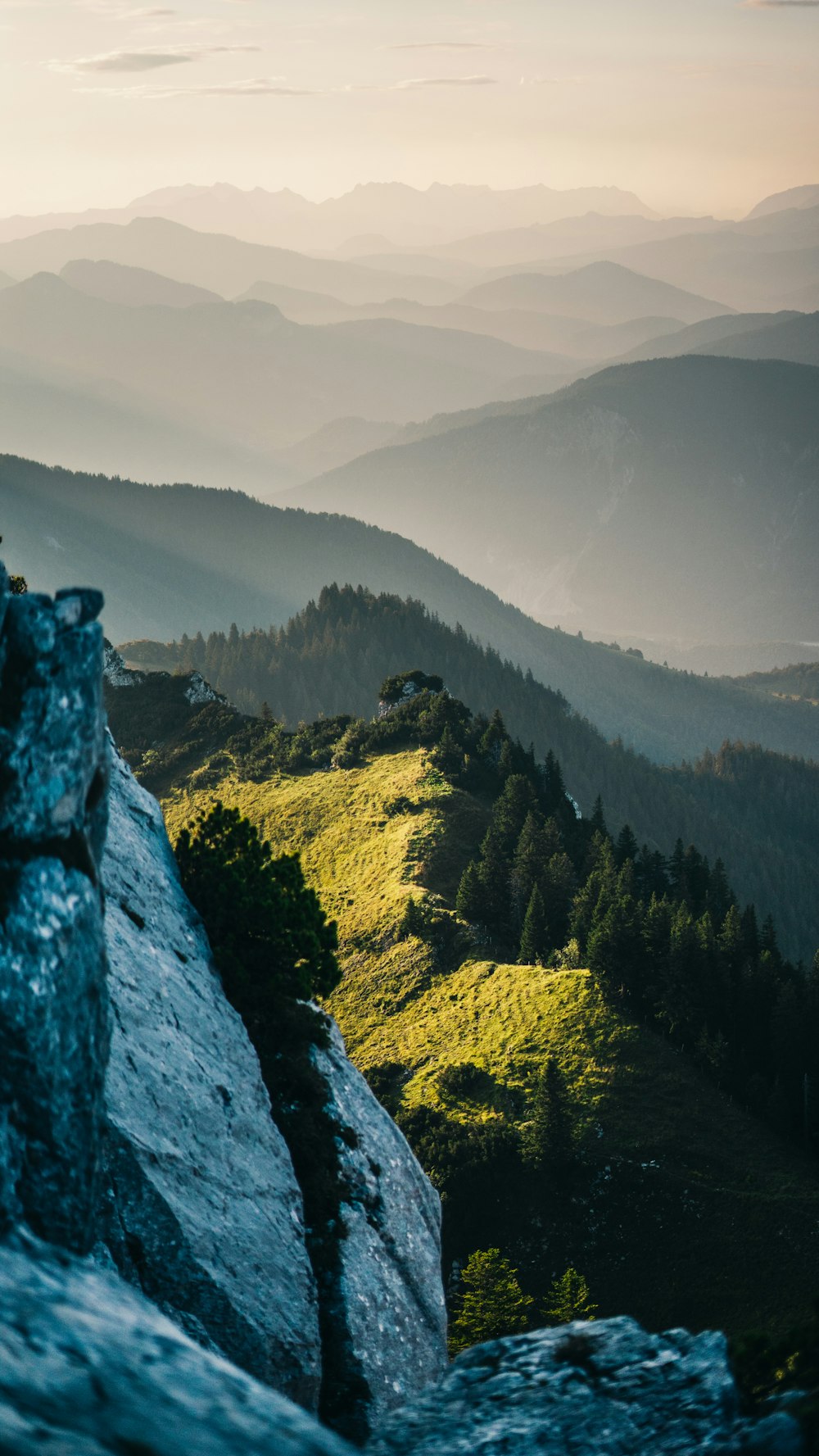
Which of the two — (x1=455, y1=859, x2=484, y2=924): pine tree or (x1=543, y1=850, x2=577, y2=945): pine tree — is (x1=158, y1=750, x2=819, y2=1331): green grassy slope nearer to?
(x1=455, y1=859, x2=484, y2=924): pine tree

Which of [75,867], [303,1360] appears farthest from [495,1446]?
[75,867]

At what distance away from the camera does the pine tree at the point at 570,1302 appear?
45781 mm

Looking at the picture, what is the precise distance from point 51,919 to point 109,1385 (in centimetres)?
682

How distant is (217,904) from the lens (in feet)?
118

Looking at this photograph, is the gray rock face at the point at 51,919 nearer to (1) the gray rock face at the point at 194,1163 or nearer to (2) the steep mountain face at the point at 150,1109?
(2) the steep mountain face at the point at 150,1109

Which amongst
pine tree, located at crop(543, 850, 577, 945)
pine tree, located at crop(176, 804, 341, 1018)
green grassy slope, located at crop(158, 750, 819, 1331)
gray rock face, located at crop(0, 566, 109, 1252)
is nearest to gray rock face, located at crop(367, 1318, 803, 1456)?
gray rock face, located at crop(0, 566, 109, 1252)

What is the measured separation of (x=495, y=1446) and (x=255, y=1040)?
15.6m

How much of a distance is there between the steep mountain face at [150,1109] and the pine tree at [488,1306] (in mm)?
10935

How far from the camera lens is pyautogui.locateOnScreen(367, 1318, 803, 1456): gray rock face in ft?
63.0

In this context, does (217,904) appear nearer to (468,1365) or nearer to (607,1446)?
(468,1365)

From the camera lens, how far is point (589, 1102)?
5994 centimetres

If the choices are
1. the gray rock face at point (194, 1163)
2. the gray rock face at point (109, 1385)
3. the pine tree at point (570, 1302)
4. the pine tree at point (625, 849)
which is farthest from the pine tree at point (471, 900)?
the gray rock face at point (109, 1385)

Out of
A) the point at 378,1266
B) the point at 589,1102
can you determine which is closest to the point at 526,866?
the point at 589,1102

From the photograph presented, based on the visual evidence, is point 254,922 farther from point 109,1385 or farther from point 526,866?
point 526,866
